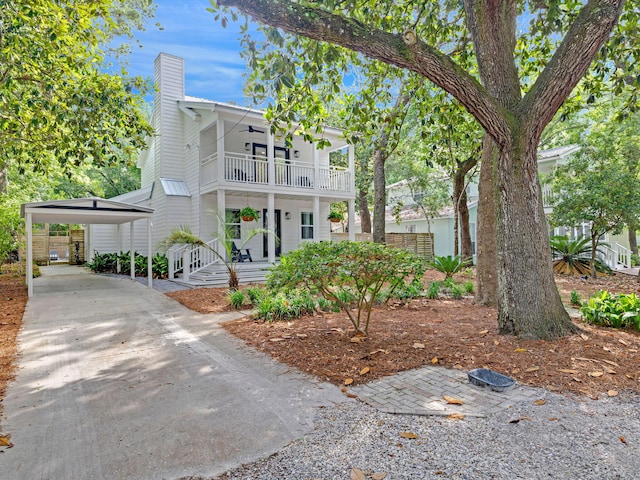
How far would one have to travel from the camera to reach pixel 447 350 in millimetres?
4418

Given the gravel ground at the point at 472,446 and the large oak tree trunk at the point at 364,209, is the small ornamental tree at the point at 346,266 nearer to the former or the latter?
the gravel ground at the point at 472,446

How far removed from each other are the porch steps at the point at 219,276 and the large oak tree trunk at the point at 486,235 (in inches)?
260

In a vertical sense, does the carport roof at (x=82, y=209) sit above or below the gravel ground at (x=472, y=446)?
above

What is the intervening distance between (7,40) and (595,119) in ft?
63.9

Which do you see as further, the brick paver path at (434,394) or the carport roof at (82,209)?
the carport roof at (82,209)

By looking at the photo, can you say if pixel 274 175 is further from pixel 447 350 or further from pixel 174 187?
pixel 447 350

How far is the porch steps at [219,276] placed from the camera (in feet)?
37.9

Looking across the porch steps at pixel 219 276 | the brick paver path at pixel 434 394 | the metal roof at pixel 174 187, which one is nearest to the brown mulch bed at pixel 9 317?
the brick paver path at pixel 434 394

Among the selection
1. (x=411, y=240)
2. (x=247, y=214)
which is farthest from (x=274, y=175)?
(x=411, y=240)

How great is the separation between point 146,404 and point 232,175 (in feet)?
35.7

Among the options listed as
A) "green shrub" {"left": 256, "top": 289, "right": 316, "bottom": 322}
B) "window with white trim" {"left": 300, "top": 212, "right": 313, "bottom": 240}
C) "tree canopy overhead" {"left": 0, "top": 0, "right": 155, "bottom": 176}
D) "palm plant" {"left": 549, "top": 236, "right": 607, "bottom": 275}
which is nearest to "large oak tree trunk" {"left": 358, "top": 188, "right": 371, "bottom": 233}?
"window with white trim" {"left": 300, "top": 212, "right": 313, "bottom": 240}

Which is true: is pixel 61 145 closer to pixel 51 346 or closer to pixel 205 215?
pixel 51 346

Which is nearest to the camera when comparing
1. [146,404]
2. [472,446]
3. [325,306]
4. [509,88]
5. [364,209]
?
[472,446]

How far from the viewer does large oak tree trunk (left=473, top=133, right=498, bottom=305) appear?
651cm
